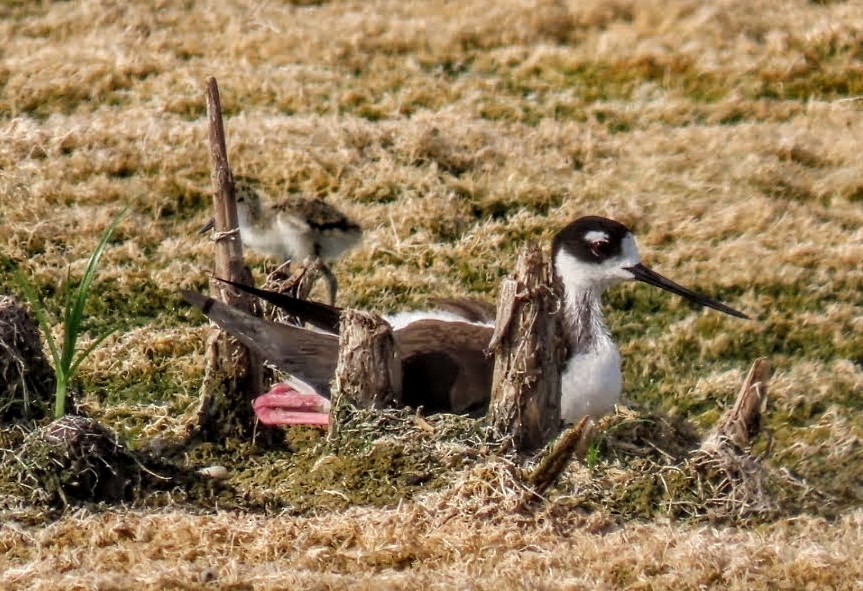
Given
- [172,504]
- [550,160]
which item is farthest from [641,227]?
[172,504]

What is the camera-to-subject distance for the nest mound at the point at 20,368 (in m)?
5.71

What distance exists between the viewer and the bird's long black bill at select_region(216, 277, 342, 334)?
5.89 m

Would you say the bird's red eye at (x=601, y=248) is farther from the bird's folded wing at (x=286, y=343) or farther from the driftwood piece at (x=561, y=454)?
the driftwood piece at (x=561, y=454)

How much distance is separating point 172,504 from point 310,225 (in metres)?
2.76

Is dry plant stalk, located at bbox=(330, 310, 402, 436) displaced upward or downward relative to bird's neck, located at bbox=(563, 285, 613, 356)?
upward

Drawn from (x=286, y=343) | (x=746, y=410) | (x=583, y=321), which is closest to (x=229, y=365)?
(x=286, y=343)

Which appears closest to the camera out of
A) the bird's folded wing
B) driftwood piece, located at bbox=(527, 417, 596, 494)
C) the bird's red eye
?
driftwood piece, located at bbox=(527, 417, 596, 494)

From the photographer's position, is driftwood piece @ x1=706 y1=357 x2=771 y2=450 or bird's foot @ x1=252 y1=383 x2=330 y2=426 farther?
bird's foot @ x1=252 y1=383 x2=330 y2=426

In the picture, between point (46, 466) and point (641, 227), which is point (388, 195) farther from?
point (46, 466)

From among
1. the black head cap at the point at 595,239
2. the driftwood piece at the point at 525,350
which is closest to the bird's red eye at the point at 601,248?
the black head cap at the point at 595,239

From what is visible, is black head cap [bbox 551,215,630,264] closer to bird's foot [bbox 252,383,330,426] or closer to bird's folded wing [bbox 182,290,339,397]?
bird's folded wing [bbox 182,290,339,397]

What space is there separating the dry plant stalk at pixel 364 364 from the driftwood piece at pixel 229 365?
0.52 metres

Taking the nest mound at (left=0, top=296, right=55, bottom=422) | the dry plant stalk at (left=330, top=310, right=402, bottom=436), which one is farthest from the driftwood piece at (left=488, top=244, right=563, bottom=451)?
the nest mound at (left=0, top=296, right=55, bottom=422)

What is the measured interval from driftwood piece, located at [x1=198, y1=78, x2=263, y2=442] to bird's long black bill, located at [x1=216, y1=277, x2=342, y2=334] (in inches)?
2.9
